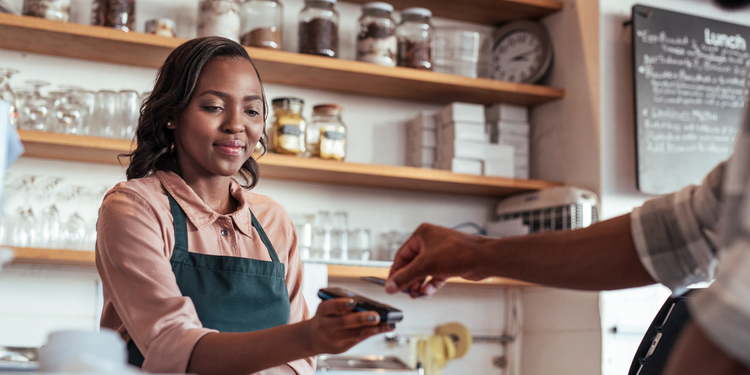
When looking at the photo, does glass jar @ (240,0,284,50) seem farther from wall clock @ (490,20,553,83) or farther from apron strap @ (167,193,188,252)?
apron strap @ (167,193,188,252)

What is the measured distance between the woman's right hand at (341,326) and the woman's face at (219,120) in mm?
522

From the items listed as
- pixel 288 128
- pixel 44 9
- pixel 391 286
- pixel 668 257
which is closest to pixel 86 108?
pixel 44 9

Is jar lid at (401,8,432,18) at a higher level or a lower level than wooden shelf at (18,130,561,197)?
higher

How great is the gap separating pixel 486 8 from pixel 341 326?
7.55 ft

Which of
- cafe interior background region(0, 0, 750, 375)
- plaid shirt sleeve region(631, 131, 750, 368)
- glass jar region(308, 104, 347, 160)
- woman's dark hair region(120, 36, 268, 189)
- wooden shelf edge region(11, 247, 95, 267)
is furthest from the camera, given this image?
glass jar region(308, 104, 347, 160)

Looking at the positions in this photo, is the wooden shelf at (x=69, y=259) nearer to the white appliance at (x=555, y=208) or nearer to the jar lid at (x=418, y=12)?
the white appliance at (x=555, y=208)

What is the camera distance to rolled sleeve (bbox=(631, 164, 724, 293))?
0.75 meters

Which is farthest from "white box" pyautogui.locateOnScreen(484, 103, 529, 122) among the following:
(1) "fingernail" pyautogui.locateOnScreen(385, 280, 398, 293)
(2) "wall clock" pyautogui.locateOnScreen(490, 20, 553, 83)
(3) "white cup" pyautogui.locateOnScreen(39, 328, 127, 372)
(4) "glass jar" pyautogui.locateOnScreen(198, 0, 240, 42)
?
(3) "white cup" pyautogui.locateOnScreen(39, 328, 127, 372)

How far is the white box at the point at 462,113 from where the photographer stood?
2768 millimetres

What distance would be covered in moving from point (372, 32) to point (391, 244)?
810 mm

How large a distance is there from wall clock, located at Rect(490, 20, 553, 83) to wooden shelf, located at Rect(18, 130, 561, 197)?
48 cm

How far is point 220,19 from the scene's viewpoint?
98.1 inches

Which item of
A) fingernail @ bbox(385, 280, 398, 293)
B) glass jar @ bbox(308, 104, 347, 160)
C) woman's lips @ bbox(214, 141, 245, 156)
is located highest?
glass jar @ bbox(308, 104, 347, 160)

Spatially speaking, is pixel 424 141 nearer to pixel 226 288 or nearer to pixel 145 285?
pixel 226 288
